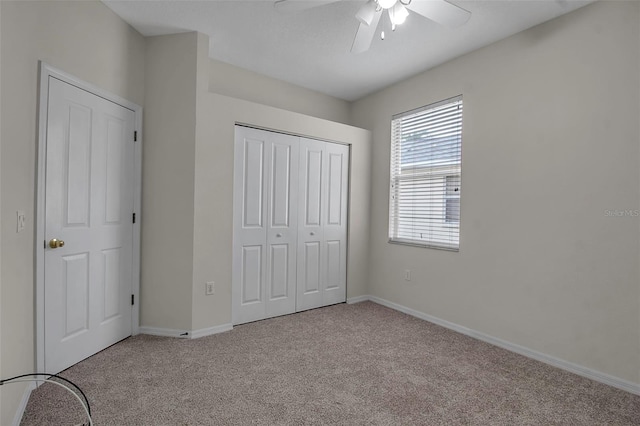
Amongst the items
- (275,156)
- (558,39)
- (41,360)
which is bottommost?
(41,360)

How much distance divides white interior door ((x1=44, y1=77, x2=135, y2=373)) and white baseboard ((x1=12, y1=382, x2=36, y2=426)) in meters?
0.17

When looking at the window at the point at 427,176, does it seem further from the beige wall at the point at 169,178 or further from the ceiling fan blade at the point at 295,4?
the beige wall at the point at 169,178

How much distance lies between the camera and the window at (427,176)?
327 centimetres

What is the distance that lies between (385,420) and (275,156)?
2485 mm

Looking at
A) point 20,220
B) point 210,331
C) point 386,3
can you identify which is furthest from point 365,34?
point 210,331

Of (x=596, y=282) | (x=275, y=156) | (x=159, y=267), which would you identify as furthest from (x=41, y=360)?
(x=596, y=282)

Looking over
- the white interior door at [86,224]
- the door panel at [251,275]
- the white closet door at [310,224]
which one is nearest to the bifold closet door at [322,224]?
the white closet door at [310,224]

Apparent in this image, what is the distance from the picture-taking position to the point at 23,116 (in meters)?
1.82

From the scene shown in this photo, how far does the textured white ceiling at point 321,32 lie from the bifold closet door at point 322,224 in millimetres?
866

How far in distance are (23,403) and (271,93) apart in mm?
3237

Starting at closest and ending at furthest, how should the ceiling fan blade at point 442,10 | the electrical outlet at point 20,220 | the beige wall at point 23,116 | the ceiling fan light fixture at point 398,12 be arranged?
the beige wall at point 23,116
the electrical outlet at point 20,220
the ceiling fan blade at point 442,10
the ceiling fan light fixture at point 398,12

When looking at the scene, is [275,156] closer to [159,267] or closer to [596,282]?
[159,267]

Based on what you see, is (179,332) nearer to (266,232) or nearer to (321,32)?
(266,232)

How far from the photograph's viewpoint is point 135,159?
2867 millimetres
